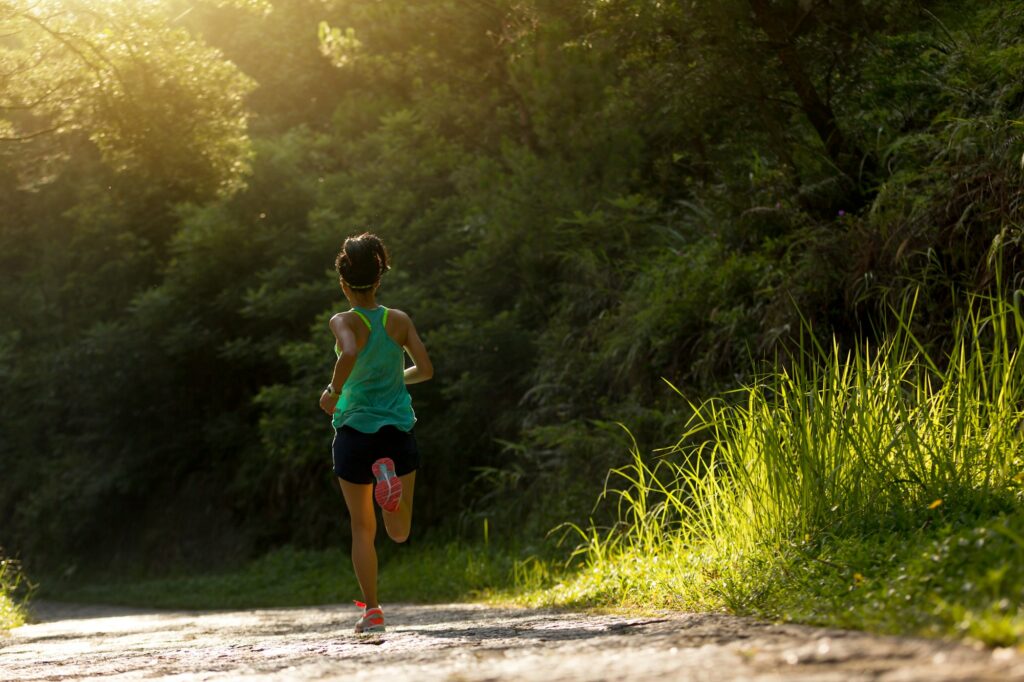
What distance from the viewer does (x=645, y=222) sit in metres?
17.1

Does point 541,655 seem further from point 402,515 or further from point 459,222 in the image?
point 459,222

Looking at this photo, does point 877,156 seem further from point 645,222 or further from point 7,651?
point 7,651

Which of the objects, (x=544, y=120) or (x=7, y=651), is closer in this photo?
(x=7, y=651)

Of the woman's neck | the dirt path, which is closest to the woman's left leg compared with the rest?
the dirt path

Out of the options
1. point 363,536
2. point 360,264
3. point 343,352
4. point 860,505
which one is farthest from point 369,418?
point 860,505

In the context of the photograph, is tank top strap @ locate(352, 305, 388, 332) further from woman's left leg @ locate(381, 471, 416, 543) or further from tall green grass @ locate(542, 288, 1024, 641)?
tall green grass @ locate(542, 288, 1024, 641)

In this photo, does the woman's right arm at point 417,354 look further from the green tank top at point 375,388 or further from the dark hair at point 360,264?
the dark hair at point 360,264

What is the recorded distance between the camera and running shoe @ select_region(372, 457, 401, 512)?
23.3ft

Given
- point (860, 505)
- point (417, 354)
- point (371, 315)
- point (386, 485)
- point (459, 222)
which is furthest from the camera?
point (459, 222)

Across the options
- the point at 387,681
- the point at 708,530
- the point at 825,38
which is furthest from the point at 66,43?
the point at 387,681

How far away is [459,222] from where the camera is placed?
20203 millimetres

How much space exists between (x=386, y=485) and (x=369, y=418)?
399 millimetres

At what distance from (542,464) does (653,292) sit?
2.63 metres

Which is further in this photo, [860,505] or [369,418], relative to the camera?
A: [369,418]
